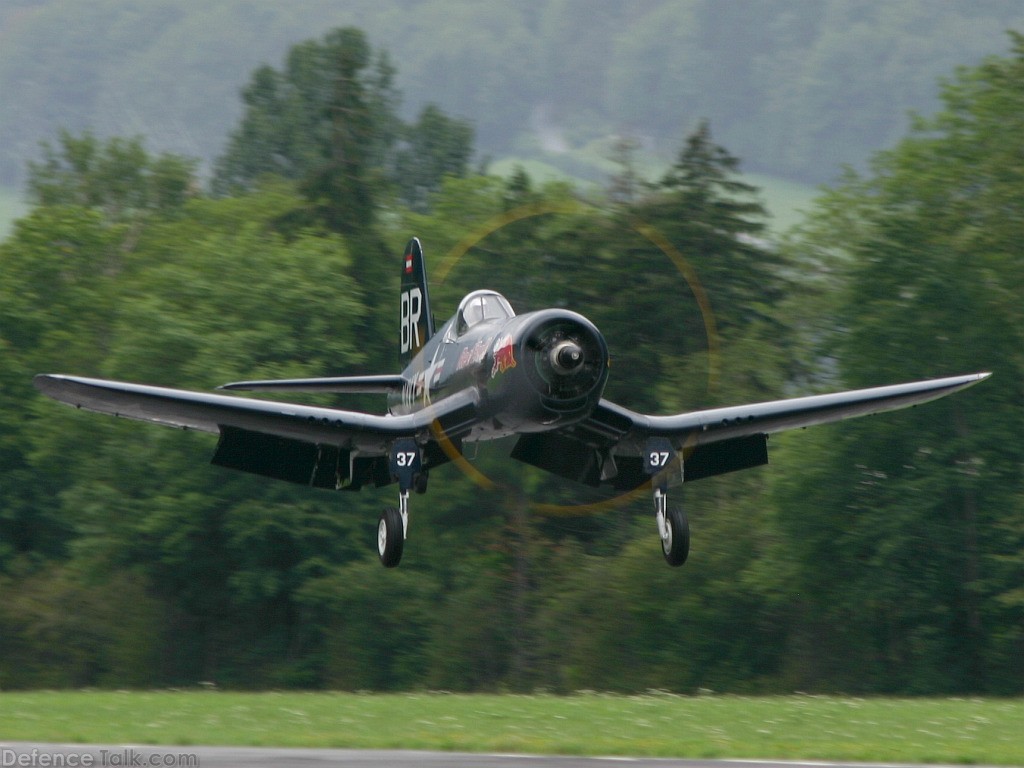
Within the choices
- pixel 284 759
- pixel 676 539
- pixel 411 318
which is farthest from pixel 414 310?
pixel 284 759

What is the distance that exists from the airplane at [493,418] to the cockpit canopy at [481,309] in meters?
0.02

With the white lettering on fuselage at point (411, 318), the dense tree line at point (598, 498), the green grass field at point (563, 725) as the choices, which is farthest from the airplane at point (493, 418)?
the dense tree line at point (598, 498)

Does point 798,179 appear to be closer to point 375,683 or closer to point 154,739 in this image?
point 375,683

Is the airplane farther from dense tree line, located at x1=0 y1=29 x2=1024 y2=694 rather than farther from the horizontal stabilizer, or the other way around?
dense tree line, located at x1=0 y1=29 x2=1024 y2=694

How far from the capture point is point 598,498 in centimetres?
4534

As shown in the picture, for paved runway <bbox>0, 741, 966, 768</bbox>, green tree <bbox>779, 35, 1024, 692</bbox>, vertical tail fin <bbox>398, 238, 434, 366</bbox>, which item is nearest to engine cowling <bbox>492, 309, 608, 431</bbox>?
paved runway <bbox>0, 741, 966, 768</bbox>

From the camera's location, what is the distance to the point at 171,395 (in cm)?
1798

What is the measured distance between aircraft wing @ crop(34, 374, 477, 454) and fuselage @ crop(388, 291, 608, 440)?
0.37 m

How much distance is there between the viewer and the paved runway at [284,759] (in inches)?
480

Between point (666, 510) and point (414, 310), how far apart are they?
21.7ft

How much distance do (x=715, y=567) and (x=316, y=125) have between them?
5751 centimetres

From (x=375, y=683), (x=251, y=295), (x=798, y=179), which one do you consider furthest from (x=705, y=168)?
(x=798, y=179)

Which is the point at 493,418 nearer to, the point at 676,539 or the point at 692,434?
the point at 676,539

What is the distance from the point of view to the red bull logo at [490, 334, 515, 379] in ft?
55.7
